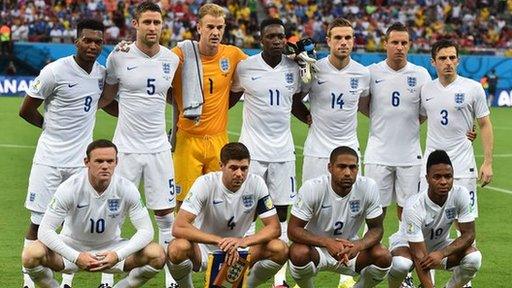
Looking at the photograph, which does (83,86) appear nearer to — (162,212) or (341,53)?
(162,212)

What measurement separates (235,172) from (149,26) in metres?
1.73

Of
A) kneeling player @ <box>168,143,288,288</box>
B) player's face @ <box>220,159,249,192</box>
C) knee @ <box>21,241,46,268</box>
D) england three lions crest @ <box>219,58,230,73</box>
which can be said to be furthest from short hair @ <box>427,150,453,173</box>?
knee @ <box>21,241,46,268</box>

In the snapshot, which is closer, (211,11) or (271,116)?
(211,11)

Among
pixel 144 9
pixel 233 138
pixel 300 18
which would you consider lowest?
pixel 233 138

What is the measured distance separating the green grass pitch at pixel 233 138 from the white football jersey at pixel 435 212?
114 centimetres

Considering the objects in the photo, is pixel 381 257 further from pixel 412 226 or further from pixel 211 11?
pixel 211 11

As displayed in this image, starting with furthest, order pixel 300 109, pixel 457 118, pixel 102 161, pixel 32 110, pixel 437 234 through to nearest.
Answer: pixel 300 109, pixel 457 118, pixel 32 110, pixel 437 234, pixel 102 161

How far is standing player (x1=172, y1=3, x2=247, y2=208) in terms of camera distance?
32.3 ft


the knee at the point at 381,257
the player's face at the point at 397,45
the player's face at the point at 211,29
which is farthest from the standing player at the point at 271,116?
the knee at the point at 381,257

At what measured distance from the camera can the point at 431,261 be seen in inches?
338

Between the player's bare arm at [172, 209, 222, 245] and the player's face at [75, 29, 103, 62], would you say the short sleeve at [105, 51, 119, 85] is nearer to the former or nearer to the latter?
the player's face at [75, 29, 103, 62]

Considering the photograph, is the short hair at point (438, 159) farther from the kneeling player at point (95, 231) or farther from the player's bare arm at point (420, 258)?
the kneeling player at point (95, 231)

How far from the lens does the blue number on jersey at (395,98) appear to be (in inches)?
394

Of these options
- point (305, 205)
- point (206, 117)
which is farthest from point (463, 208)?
point (206, 117)
